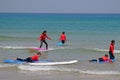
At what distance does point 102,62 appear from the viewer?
19781mm

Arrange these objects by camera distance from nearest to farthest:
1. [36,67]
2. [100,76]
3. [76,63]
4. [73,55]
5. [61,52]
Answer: [100,76] < [36,67] < [76,63] < [73,55] < [61,52]

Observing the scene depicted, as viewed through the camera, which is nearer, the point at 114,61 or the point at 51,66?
the point at 51,66

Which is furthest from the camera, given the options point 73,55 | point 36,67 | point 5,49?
point 5,49

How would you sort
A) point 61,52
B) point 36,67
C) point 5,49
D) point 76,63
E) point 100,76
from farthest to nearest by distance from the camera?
1. point 5,49
2. point 61,52
3. point 76,63
4. point 36,67
5. point 100,76

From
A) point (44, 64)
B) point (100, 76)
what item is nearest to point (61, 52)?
point (44, 64)

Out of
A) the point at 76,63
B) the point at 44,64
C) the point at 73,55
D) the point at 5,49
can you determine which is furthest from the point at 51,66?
the point at 5,49

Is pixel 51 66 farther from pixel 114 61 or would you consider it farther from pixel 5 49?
pixel 5 49

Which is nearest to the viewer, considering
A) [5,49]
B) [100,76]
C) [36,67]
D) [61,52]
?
[100,76]

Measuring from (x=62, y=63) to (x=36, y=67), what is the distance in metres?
1.82

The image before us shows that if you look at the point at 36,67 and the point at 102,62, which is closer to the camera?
the point at 36,67

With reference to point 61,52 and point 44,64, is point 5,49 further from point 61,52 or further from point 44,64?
point 44,64

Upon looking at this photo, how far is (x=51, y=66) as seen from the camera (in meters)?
18.3

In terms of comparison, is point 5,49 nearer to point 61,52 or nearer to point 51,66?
point 61,52

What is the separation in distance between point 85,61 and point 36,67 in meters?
3.91
